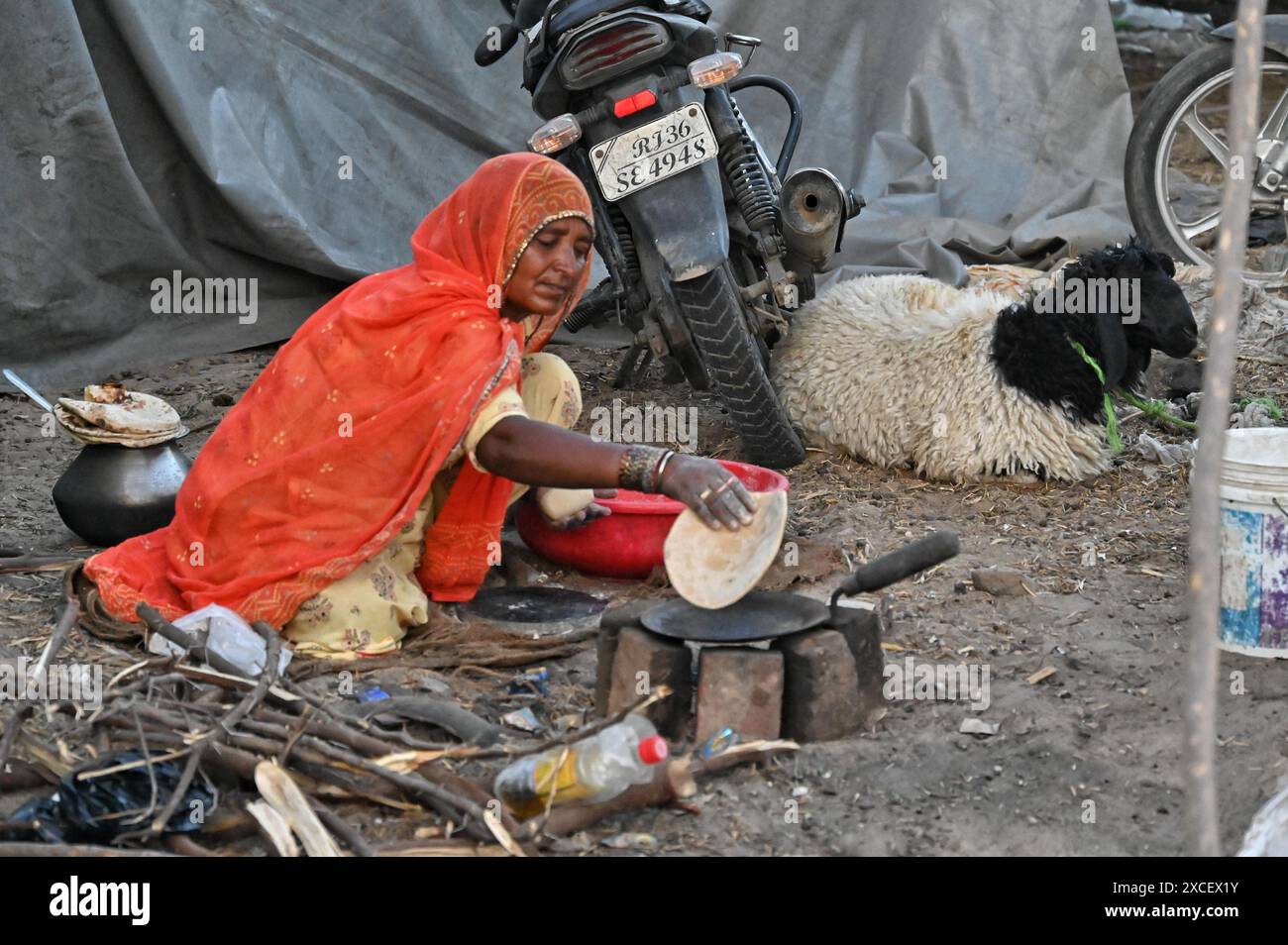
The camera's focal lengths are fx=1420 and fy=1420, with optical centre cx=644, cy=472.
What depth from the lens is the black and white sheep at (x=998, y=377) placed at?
438cm

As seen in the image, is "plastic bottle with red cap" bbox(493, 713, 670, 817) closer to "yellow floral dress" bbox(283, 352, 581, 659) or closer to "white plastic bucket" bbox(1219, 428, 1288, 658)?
"yellow floral dress" bbox(283, 352, 581, 659)

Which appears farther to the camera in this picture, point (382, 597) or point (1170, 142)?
point (1170, 142)

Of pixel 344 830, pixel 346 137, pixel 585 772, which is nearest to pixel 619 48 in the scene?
pixel 346 137

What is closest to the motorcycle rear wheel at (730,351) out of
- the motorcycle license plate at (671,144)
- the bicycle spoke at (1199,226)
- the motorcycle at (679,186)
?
the motorcycle at (679,186)

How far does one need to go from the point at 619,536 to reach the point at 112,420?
54.7 inches

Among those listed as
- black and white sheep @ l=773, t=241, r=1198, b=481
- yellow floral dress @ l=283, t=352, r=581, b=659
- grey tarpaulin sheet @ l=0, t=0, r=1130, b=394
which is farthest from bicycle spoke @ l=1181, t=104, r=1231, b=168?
yellow floral dress @ l=283, t=352, r=581, b=659

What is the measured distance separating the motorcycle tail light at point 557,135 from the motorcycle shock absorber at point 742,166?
0.45m

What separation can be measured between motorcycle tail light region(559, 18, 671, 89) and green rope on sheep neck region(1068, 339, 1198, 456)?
1569 mm

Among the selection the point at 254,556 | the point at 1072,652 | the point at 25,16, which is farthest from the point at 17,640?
the point at 25,16

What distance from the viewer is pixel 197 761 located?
7.90ft

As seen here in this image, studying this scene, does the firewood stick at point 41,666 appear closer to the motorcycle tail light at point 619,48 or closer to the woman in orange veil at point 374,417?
the woman in orange veil at point 374,417

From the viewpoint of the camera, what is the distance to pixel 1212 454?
1822 mm

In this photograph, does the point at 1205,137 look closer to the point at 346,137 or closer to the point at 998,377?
the point at 998,377

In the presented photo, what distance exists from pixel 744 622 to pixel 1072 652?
2.92 ft
